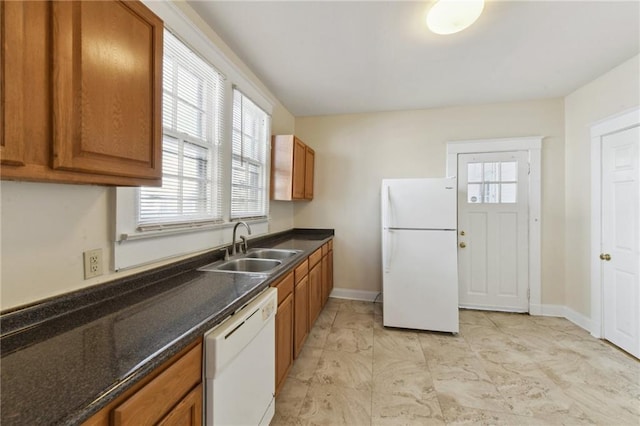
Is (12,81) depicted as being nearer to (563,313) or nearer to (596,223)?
(596,223)

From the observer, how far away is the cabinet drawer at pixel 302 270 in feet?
6.76

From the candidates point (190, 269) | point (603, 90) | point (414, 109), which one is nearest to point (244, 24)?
point (190, 269)

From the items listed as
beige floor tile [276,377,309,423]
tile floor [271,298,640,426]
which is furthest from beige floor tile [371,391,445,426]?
beige floor tile [276,377,309,423]

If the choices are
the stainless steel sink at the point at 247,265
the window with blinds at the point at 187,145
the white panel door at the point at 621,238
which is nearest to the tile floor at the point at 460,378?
the white panel door at the point at 621,238

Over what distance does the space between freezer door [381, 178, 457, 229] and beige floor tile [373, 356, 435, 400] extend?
4.27ft

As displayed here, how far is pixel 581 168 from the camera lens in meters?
2.89

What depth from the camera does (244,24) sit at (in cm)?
190

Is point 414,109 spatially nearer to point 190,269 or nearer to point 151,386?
point 190,269

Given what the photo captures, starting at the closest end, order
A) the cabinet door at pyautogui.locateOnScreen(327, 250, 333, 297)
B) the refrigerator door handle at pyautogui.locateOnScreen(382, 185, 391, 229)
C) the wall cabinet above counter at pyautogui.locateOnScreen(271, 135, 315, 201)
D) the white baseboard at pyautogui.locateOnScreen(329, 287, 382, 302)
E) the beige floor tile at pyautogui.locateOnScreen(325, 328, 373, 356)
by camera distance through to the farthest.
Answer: the beige floor tile at pyautogui.locateOnScreen(325, 328, 373, 356), the refrigerator door handle at pyautogui.locateOnScreen(382, 185, 391, 229), the wall cabinet above counter at pyautogui.locateOnScreen(271, 135, 315, 201), the cabinet door at pyautogui.locateOnScreen(327, 250, 333, 297), the white baseboard at pyautogui.locateOnScreen(329, 287, 382, 302)

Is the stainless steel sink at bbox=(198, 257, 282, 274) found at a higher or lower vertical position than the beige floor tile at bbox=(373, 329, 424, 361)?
higher

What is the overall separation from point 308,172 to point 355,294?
73.1 inches

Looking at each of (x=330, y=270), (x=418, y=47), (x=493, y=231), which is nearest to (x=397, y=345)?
(x=330, y=270)

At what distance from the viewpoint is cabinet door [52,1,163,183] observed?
2.54ft

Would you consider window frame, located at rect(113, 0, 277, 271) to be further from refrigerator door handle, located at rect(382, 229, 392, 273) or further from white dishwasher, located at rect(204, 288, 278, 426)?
refrigerator door handle, located at rect(382, 229, 392, 273)
